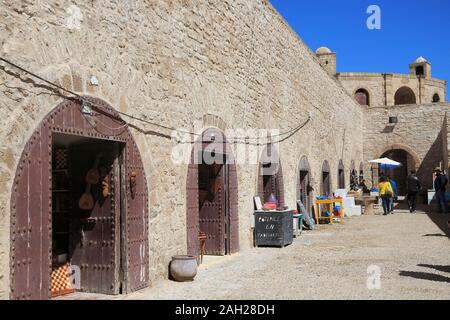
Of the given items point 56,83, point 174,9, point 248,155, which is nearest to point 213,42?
point 174,9

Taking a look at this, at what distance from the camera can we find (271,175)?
1152cm

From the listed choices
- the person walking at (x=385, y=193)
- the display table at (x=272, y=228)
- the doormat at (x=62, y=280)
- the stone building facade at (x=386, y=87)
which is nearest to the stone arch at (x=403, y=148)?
the stone building facade at (x=386, y=87)

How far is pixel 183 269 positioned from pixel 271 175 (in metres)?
5.41

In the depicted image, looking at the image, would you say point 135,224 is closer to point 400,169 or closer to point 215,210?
point 215,210

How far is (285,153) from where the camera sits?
1256cm

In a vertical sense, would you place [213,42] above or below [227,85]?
above

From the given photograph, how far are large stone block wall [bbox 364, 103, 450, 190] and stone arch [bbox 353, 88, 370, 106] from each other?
8304mm

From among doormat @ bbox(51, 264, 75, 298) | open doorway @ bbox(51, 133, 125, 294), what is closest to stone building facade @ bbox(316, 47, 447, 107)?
open doorway @ bbox(51, 133, 125, 294)

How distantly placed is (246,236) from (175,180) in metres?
3.10

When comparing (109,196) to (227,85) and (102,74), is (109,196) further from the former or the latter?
(227,85)

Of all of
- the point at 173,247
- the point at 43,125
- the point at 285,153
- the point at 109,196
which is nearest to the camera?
the point at 43,125

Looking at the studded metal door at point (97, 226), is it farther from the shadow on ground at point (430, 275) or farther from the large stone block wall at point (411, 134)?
the large stone block wall at point (411, 134)

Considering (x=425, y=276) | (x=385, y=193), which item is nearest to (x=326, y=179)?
(x=385, y=193)

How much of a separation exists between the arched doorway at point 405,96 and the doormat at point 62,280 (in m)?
35.6
